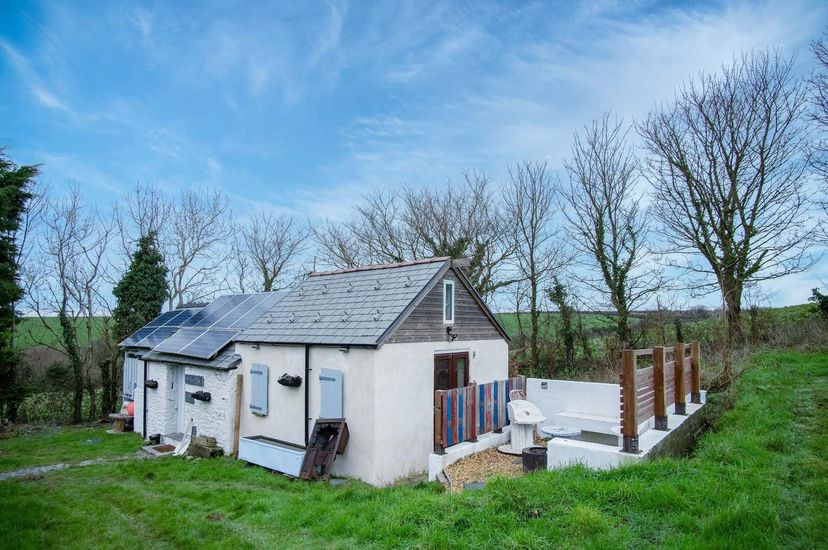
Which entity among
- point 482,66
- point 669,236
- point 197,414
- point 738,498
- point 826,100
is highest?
point 482,66

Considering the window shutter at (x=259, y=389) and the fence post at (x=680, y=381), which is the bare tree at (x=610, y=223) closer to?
the fence post at (x=680, y=381)

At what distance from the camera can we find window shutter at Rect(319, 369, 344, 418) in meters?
9.58

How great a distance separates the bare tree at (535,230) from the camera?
63.8 ft

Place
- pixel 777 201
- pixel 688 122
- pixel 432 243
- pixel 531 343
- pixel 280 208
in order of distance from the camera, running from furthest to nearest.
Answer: pixel 280 208 < pixel 432 243 < pixel 531 343 < pixel 688 122 < pixel 777 201

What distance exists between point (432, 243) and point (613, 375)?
9.84 meters

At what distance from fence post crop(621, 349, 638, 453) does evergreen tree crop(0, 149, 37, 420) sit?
Answer: 726 inches

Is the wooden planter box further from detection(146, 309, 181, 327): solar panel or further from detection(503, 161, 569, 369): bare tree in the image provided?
detection(503, 161, 569, 369): bare tree

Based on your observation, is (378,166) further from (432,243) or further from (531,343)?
(531,343)

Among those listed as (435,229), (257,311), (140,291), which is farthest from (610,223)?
(140,291)

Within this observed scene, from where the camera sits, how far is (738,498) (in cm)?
480

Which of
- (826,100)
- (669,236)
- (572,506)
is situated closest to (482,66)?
(826,100)

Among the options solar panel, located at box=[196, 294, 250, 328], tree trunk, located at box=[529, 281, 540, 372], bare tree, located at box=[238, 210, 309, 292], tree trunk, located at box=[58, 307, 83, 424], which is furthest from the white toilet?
bare tree, located at box=[238, 210, 309, 292]

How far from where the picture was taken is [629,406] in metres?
6.58

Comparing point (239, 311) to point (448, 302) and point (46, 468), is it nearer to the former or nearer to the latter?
point (46, 468)
